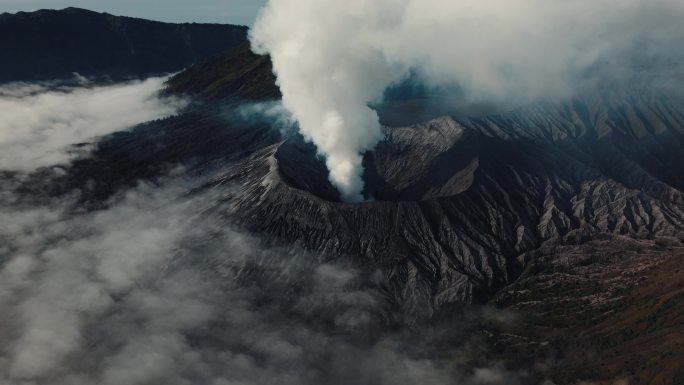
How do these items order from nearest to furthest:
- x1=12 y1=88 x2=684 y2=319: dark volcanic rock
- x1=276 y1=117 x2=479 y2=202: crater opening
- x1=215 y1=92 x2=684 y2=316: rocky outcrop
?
x1=215 y1=92 x2=684 y2=316: rocky outcrop < x1=12 y1=88 x2=684 y2=319: dark volcanic rock < x1=276 y1=117 x2=479 y2=202: crater opening

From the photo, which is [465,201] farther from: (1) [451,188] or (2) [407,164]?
(2) [407,164]

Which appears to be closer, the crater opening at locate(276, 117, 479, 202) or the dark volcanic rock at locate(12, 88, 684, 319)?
the dark volcanic rock at locate(12, 88, 684, 319)

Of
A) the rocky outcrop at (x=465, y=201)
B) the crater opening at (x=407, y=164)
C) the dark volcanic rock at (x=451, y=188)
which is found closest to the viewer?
the rocky outcrop at (x=465, y=201)

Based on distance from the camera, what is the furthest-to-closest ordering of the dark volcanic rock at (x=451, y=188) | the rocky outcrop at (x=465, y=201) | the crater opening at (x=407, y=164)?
the crater opening at (x=407, y=164)
the dark volcanic rock at (x=451, y=188)
the rocky outcrop at (x=465, y=201)

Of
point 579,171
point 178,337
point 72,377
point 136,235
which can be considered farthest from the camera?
point 579,171

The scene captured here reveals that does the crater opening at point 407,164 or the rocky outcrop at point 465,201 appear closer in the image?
the rocky outcrop at point 465,201

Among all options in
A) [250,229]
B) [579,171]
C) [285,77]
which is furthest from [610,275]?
[285,77]

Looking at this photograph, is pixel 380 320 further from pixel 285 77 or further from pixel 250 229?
pixel 285 77

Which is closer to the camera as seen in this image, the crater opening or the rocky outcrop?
the rocky outcrop

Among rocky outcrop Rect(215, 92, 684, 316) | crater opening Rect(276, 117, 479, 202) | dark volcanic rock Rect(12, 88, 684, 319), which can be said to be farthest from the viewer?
crater opening Rect(276, 117, 479, 202)

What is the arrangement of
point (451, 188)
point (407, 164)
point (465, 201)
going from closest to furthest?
1. point (465, 201)
2. point (451, 188)
3. point (407, 164)

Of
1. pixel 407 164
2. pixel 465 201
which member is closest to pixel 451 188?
pixel 465 201
